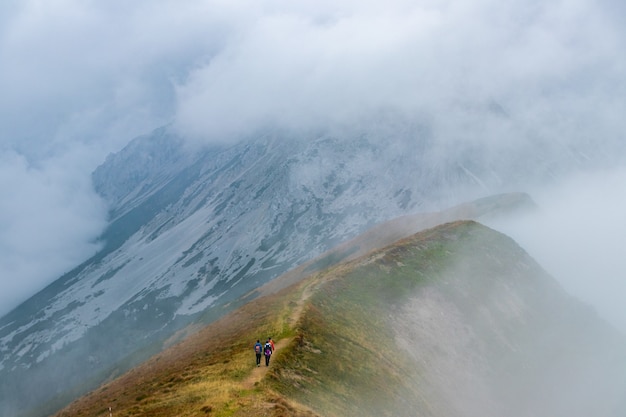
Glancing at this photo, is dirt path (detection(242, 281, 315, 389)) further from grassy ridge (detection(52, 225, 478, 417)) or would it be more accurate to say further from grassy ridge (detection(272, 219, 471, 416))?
grassy ridge (detection(272, 219, 471, 416))

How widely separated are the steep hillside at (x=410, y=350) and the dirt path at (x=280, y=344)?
0.27m

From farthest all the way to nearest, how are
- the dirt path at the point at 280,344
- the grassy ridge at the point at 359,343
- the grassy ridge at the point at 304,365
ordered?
the grassy ridge at the point at 359,343 < the dirt path at the point at 280,344 < the grassy ridge at the point at 304,365

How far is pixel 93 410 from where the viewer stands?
54.4 meters

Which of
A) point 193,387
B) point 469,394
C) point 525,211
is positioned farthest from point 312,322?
point 525,211

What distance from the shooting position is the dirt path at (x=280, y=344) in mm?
45125

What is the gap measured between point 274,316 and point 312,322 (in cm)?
715

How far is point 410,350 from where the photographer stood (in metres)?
72.6

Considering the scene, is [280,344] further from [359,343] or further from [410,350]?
[410,350]

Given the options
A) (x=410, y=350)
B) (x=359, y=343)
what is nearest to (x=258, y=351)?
(x=359, y=343)

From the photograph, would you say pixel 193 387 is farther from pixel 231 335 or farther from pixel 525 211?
pixel 525 211

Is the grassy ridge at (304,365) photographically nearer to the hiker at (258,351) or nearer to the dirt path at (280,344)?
the dirt path at (280,344)

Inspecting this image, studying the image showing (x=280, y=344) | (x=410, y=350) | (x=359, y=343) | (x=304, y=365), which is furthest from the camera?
(x=410, y=350)

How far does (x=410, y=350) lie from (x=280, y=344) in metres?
24.6

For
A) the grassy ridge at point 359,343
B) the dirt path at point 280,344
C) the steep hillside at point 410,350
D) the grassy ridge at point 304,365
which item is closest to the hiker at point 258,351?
the dirt path at point 280,344
